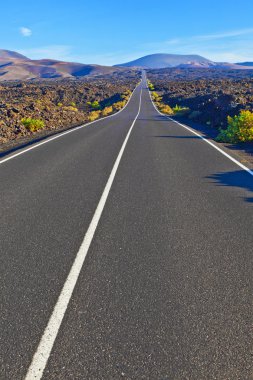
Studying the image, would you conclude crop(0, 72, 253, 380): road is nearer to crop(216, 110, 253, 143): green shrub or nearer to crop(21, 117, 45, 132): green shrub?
crop(216, 110, 253, 143): green shrub

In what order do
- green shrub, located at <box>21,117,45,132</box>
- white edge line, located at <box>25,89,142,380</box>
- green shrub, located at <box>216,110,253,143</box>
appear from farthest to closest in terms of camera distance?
green shrub, located at <box>21,117,45,132</box>
green shrub, located at <box>216,110,253,143</box>
white edge line, located at <box>25,89,142,380</box>

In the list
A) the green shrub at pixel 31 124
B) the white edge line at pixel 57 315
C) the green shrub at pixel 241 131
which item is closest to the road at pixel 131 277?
the white edge line at pixel 57 315

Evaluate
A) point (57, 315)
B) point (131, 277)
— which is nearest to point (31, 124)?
point (131, 277)

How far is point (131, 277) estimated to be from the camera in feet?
14.3

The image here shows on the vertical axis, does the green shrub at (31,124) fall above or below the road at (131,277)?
below

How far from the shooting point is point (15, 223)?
6.13 meters

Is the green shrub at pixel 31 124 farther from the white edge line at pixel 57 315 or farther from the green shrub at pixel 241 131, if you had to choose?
the white edge line at pixel 57 315

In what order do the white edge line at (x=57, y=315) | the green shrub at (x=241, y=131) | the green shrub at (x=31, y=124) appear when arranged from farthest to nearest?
the green shrub at (x=31, y=124) < the green shrub at (x=241, y=131) < the white edge line at (x=57, y=315)

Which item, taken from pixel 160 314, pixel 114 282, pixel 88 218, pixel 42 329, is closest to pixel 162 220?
pixel 88 218

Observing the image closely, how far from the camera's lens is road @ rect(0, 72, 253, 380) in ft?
10.1

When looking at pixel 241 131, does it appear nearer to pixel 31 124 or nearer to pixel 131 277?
pixel 31 124

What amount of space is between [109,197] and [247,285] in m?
3.93

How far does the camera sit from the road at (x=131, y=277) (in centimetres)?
307

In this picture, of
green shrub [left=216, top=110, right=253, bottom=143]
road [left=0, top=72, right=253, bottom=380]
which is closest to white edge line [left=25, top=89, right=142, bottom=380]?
road [left=0, top=72, right=253, bottom=380]
